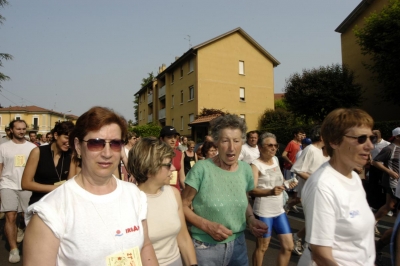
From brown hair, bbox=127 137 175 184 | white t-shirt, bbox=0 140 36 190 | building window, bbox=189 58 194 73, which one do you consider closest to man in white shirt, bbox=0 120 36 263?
white t-shirt, bbox=0 140 36 190

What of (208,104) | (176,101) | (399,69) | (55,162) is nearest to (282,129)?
(399,69)

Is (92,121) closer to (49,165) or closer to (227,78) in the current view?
(49,165)

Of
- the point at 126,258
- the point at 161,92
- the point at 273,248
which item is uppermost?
the point at 161,92

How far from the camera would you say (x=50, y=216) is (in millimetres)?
1624

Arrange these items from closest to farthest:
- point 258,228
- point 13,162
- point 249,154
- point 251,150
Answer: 1. point 258,228
2. point 13,162
3. point 249,154
4. point 251,150

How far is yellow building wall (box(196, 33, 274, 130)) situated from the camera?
109ft

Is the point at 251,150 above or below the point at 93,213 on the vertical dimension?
above

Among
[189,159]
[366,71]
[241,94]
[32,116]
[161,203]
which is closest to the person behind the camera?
[161,203]

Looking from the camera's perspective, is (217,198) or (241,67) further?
(241,67)

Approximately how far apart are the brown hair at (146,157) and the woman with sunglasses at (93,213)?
0.62 metres

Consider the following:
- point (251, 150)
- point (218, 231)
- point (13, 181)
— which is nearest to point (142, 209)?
point (218, 231)

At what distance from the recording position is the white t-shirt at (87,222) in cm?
166

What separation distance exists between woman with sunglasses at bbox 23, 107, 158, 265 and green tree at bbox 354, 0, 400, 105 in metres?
21.6

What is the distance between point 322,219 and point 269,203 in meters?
2.39
